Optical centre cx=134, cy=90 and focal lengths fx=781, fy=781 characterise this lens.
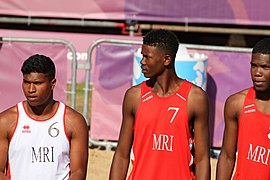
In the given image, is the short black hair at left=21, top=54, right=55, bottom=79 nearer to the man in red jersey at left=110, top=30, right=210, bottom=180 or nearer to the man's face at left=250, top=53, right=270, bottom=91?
the man in red jersey at left=110, top=30, right=210, bottom=180

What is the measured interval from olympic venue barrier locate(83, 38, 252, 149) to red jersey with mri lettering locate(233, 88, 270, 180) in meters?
5.05

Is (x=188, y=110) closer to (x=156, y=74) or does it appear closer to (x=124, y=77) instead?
(x=156, y=74)

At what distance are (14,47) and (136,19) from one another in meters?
4.12

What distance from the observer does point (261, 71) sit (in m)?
5.75

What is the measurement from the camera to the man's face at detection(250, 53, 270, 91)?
5750mm

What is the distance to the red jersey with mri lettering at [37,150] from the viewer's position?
5.60 metres

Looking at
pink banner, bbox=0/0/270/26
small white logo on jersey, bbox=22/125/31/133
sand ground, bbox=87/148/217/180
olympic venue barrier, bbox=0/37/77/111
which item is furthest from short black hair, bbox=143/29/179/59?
pink banner, bbox=0/0/270/26

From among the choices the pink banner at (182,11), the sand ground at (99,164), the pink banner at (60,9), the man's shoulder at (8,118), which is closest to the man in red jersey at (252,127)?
the man's shoulder at (8,118)

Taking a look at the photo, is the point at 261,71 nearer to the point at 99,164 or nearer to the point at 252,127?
the point at 252,127

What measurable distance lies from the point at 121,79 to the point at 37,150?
5690 millimetres

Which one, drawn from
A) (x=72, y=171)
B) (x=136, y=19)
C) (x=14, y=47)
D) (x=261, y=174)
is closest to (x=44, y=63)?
(x=72, y=171)

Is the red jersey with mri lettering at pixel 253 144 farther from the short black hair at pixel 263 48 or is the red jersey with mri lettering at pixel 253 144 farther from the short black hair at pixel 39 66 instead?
the short black hair at pixel 39 66

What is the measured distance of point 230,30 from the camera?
48.5 feet

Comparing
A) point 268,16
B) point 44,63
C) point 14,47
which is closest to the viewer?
point 44,63
